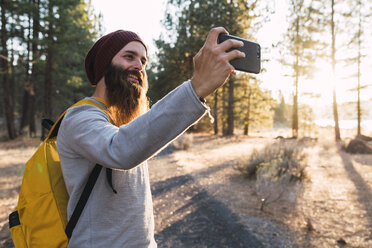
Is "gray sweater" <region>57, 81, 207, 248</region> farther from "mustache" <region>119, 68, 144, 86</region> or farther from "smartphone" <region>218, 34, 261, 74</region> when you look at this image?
"mustache" <region>119, 68, 144, 86</region>

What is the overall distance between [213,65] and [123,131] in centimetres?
34

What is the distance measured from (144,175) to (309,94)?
73.9ft

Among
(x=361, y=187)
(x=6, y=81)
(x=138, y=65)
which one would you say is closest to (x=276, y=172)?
(x=361, y=187)

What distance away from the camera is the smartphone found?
2.62 ft

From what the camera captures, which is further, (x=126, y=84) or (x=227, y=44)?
(x=126, y=84)

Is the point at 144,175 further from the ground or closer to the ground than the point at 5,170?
further from the ground

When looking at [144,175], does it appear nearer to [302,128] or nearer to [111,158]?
[111,158]

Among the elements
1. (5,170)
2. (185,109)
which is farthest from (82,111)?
(5,170)

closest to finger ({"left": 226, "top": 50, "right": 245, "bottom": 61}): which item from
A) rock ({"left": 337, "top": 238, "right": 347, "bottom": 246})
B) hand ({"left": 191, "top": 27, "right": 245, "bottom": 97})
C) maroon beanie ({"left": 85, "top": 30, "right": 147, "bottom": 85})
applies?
hand ({"left": 191, "top": 27, "right": 245, "bottom": 97})

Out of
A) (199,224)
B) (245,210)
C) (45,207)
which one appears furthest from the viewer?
(245,210)

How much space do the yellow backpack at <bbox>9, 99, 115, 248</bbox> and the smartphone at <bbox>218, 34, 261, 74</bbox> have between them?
66 centimetres

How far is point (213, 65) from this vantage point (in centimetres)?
73

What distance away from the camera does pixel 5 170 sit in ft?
25.4

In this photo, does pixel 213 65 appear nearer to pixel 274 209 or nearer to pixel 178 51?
pixel 274 209
